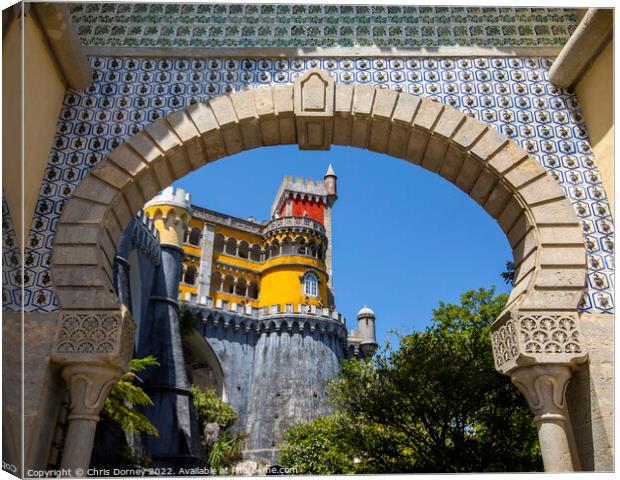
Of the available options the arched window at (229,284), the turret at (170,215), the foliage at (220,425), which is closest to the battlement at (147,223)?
the turret at (170,215)

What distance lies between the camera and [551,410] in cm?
462

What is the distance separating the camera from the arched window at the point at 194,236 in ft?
124

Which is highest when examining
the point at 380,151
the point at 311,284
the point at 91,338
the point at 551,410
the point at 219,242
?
the point at 219,242

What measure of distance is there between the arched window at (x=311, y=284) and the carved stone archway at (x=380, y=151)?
2641 centimetres

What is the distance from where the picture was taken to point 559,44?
6234mm

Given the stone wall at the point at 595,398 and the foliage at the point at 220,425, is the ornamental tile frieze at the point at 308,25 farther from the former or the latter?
the foliage at the point at 220,425

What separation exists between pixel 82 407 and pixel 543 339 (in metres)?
3.79

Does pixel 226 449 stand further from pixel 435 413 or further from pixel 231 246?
pixel 231 246

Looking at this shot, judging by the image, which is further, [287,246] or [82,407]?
[287,246]

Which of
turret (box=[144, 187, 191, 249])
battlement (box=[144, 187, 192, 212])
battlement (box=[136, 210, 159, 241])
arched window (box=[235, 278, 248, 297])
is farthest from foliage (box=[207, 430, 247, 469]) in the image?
arched window (box=[235, 278, 248, 297])

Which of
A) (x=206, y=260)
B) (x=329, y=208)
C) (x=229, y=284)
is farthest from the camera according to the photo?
(x=329, y=208)

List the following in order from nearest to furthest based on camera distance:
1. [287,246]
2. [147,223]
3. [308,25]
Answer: [308,25] < [147,223] < [287,246]

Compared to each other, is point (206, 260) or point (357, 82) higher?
point (206, 260)

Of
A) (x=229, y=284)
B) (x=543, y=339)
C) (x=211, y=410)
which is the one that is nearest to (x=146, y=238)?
(x=211, y=410)
